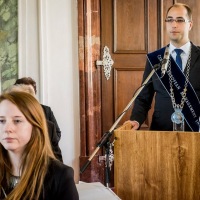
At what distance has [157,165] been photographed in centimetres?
185

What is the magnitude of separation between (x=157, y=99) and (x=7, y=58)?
1.64 meters

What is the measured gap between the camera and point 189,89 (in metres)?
2.25

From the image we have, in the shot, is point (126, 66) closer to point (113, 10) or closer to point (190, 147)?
point (113, 10)

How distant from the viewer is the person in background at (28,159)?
1311 mm

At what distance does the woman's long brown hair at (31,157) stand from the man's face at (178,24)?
3.65 feet

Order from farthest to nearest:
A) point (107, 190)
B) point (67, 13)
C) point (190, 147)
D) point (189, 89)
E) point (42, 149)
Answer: point (67, 13) < point (189, 89) < point (107, 190) < point (190, 147) < point (42, 149)

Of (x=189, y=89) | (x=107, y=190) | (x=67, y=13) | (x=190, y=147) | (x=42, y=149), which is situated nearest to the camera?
(x=42, y=149)

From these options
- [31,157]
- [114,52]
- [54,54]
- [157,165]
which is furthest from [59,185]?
[114,52]


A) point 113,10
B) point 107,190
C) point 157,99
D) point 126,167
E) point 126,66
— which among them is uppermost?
point 113,10

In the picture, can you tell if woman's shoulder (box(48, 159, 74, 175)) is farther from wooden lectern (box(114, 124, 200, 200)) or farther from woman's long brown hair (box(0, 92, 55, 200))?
wooden lectern (box(114, 124, 200, 200))

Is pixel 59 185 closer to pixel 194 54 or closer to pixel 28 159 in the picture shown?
pixel 28 159

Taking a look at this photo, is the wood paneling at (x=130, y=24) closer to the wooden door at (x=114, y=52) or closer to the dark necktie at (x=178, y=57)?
the wooden door at (x=114, y=52)

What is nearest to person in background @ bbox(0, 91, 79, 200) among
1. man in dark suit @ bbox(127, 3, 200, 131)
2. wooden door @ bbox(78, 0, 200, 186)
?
man in dark suit @ bbox(127, 3, 200, 131)

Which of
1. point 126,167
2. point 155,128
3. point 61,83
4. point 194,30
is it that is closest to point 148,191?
point 126,167
